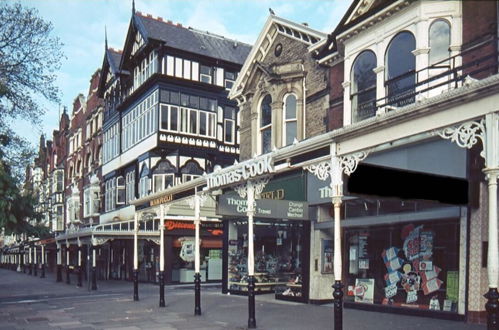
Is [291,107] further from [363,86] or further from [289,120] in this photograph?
[363,86]

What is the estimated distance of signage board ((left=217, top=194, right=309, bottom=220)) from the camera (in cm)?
1619

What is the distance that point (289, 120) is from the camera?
18672mm

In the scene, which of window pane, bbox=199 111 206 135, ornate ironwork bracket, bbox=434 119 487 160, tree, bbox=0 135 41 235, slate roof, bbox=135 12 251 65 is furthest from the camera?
slate roof, bbox=135 12 251 65

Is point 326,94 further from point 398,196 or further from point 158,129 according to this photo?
point 158,129

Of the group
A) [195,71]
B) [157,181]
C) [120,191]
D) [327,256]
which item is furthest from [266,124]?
[120,191]

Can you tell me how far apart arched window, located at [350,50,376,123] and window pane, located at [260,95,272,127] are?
15.8ft

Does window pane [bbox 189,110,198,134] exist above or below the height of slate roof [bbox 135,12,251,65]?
below

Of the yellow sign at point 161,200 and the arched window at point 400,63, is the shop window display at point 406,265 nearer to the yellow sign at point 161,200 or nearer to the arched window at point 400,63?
the arched window at point 400,63

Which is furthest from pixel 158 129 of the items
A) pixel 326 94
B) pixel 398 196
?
pixel 398 196

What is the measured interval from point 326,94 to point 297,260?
621cm

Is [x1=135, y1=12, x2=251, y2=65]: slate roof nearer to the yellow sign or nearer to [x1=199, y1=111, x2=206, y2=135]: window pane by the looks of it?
[x1=199, y1=111, x2=206, y2=135]: window pane

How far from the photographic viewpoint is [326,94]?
17.0m

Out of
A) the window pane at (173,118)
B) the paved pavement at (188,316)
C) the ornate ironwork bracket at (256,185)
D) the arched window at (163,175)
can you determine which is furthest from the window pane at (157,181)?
the ornate ironwork bracket at (256,185)

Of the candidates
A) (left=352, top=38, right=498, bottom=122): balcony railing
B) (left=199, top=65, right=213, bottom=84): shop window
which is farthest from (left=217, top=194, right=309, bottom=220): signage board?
(left=199, top=65, right=213, bottom=84): shop window
